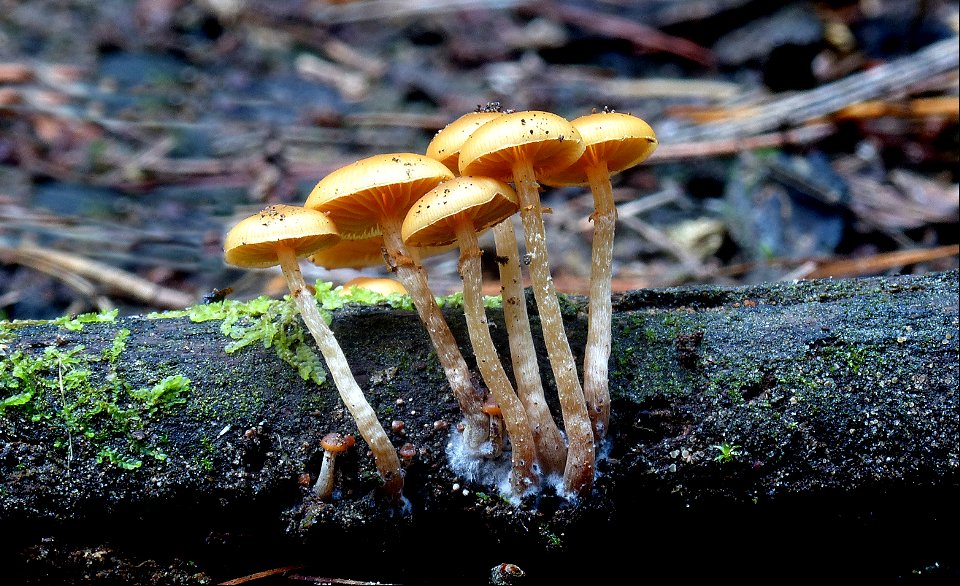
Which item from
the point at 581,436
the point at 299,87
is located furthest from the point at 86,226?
the point at 581,436

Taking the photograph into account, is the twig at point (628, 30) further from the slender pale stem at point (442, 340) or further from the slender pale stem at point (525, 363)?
the slender pale stem at point (442, 340)

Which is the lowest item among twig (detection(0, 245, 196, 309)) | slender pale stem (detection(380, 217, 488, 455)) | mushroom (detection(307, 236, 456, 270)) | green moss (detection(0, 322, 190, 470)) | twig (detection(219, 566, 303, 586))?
twig (detection(219, 566, 303, 586))

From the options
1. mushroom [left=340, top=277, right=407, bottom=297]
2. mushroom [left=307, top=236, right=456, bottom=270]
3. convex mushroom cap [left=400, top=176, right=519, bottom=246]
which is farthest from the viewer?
mushroom [left=340, top=277, right=407, bottom=297]

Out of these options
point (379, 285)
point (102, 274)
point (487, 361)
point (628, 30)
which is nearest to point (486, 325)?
point (487, 361)

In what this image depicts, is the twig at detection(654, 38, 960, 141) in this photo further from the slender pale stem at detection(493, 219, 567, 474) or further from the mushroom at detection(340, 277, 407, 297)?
the slender pale stem at detection(493, 219, 567, 474)

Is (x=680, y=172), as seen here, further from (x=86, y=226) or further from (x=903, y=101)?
(x=86, y=226)

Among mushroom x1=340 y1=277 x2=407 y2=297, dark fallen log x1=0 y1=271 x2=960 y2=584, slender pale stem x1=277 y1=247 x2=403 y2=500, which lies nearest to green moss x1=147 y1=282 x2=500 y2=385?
dark fallen log x1=0 y1=271 x2=960 y2=584

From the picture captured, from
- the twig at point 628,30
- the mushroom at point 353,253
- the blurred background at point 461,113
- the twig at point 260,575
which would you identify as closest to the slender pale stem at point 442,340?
the mushroom at point 353,253

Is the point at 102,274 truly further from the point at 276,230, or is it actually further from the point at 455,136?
the point at 455,136

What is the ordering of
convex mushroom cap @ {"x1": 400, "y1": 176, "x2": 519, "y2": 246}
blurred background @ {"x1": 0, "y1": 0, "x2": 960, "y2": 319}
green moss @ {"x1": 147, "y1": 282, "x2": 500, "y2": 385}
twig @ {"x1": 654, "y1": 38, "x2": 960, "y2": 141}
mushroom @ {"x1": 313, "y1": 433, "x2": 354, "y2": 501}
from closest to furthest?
convex mushroom cap @ {"x1": 400, "y1": 176, "x2": 519, "y2": 246}, mushroom @ {"x1": 313, "y1": 433, "x2": 354, "y2": 501}, green moss @ {"x1": 147, "y1": 282, "x2": 500, "y2": 385}, blurred background @ {"x1": 0, "y1": 0, "x2": 960, "y2": 319}, twig @ {"x1": 654, "y1": 38, "x2": 960, "y2": 141}
